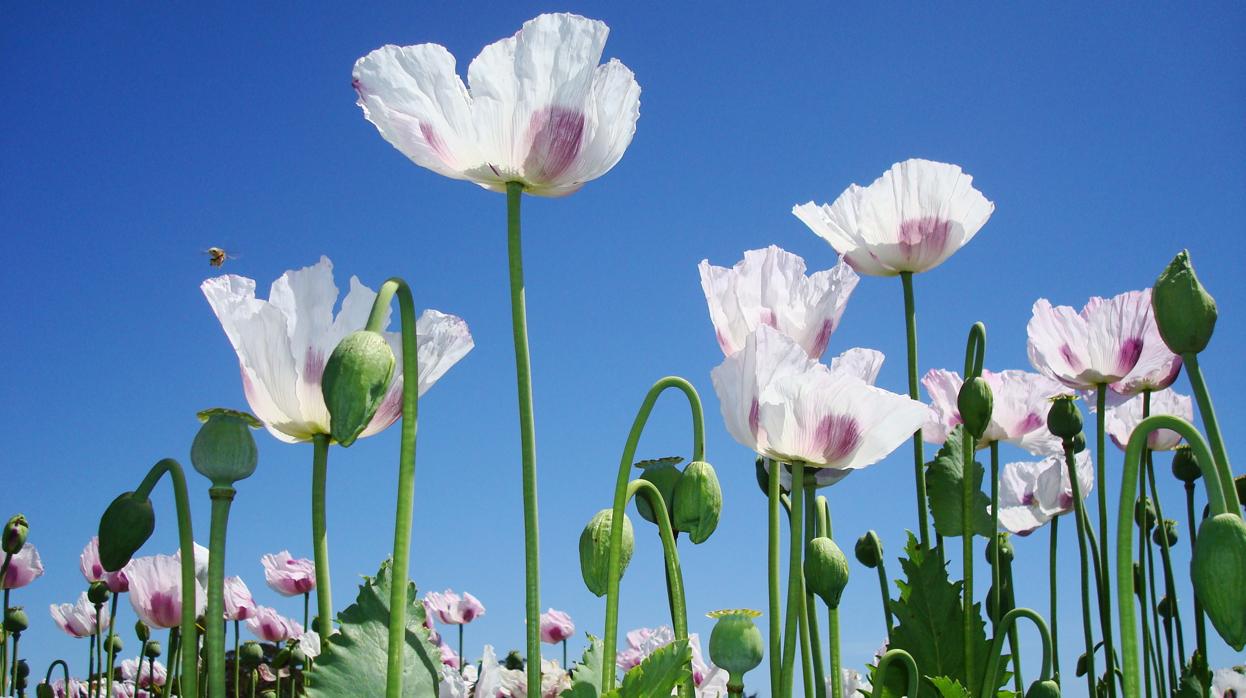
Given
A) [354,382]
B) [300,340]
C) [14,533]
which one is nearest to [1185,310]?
[354,382]

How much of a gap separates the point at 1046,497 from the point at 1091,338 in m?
1.03

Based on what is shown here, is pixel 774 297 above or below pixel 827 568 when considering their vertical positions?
above

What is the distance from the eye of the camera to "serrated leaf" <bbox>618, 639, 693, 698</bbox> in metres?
1.67

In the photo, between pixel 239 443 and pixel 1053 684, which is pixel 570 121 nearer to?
pixel 239 443

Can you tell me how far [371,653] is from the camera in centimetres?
171

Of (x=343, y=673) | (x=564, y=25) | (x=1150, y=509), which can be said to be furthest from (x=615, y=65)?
(x=1150, y=509)

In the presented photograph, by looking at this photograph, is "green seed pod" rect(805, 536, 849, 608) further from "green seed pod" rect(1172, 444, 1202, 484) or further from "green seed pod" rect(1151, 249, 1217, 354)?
"green seed pod" rect(1172, 444, 1202, 484)

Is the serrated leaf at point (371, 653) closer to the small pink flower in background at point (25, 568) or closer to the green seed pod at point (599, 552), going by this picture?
the green seed pod at point (599, 552)

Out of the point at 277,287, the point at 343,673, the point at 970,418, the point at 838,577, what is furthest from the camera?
the point at 970,418

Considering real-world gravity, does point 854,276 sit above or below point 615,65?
below

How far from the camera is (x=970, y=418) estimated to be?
2.45 m

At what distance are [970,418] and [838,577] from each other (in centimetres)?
61

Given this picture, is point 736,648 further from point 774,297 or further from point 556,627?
point 556,627

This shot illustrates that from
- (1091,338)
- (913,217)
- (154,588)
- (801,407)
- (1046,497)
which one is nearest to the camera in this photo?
(801,407)
